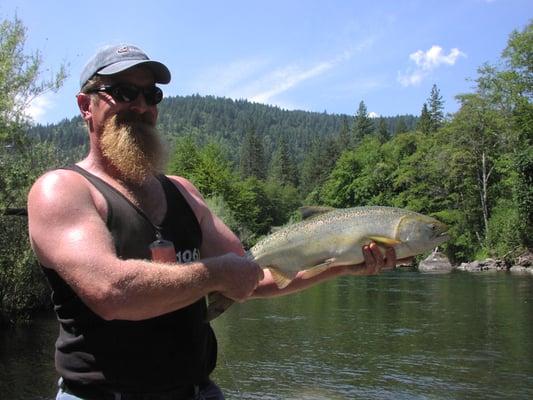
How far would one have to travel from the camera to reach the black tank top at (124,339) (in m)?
2.52

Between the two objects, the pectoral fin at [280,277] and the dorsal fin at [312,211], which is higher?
the dorsal fin at [312,211]

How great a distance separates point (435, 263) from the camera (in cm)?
4856

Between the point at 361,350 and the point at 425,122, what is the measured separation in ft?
257

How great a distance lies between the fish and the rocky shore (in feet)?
129

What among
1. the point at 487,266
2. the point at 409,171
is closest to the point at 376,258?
the point at 487,266

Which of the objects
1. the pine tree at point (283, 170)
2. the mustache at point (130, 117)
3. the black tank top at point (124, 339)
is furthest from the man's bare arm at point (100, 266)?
the pine tree at point (283, 170)

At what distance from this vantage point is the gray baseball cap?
8.95 feet

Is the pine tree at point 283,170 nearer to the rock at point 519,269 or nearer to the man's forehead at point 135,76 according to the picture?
the rock at point 519,269

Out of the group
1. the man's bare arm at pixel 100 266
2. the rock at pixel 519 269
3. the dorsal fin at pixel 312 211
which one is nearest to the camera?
the man's bare arm at pixel 100 266

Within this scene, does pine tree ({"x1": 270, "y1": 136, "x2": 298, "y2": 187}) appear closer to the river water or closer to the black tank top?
the river water

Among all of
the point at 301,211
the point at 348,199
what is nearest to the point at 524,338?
the point at 301,211

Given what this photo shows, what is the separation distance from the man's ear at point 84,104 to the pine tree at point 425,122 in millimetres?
86450

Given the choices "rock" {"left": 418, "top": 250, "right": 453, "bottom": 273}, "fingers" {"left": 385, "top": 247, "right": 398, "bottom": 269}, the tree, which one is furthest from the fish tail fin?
"rock" {"left": 418, "top": 250, "right": 453, "bottom": 273}

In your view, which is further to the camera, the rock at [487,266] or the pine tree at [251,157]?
the pine tree at [251,157]
